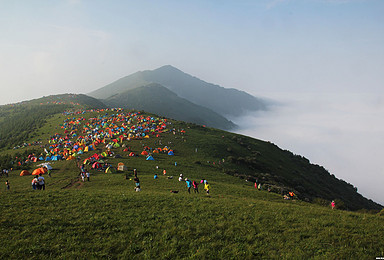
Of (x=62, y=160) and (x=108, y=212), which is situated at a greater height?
(x=108, y=212)

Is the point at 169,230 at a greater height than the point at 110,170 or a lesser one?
greater

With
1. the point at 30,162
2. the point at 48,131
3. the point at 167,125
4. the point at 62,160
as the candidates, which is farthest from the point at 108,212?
the point at 48,131

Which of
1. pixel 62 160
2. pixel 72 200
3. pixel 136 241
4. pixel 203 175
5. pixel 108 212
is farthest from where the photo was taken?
pixel 62 160

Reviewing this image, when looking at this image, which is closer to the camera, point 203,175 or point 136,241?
point 136,241

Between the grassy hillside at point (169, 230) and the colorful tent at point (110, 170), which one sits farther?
the colorful tent at point (110, 170)

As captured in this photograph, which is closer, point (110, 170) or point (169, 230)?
point (169, 230)

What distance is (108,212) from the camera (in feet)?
50.8

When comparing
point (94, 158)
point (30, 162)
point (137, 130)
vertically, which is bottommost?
point (30, 162)

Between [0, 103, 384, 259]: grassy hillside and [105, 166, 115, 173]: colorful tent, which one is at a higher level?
[0, 103, 384, 259]: grassy hillside

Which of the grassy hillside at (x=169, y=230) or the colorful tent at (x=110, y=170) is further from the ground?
the grassy hillside at (x=169, y=230)

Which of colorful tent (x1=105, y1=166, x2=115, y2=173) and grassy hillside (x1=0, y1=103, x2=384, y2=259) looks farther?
colorful tent (x1=105, y1=166, x2=115, y2=173)

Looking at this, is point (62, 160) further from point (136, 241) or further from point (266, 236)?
point (266, 236)

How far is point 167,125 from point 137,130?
49.4 ft

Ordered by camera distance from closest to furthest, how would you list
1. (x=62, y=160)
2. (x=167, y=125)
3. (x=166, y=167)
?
1. (x=166, y=167)
2. (x=62, y=160)
3. (x=167, y=125)
